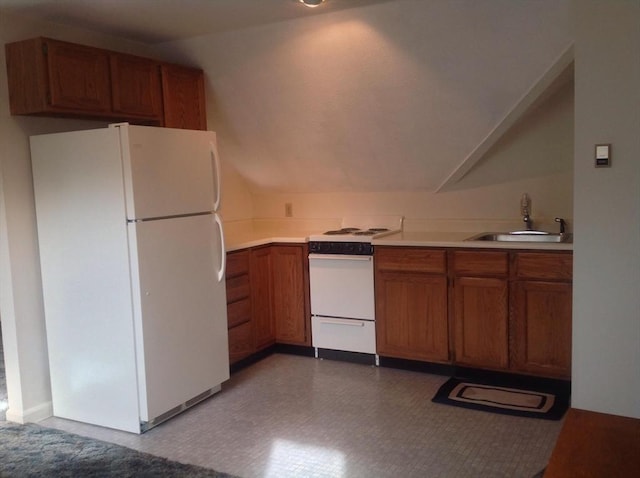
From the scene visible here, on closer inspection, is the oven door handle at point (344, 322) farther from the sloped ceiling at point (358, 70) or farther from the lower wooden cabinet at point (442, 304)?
the sloped ceiling at point (358, 70)

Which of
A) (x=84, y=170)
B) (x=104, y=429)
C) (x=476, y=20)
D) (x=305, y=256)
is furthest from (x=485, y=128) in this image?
(x=104, y=429)

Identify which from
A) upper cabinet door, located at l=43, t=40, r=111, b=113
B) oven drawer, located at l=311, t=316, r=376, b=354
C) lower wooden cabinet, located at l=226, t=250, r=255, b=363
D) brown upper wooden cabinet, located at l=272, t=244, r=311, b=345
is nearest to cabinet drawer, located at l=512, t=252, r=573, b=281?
oven drawer, located at l=311, t=316, r=376, b=354

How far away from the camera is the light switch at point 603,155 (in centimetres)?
258

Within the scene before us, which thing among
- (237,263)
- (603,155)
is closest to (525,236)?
(603,155)

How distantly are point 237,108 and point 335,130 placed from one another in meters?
0.72

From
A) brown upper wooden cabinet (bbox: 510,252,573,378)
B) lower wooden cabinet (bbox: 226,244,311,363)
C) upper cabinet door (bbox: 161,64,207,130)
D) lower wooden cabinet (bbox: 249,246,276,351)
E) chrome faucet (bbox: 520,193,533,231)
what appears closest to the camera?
brown upper wooden cabinet (bbox: 510,252,573,378)

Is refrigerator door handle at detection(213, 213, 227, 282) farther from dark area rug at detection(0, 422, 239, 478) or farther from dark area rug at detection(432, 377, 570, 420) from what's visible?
dark area rug at detection(432, 377, 570, 420)

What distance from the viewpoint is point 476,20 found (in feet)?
9.84

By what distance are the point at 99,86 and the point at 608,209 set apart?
2.72 m

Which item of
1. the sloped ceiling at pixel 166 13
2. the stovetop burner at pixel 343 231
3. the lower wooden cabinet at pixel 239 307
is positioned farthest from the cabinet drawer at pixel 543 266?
the lower wooden cabinet at pixel 239 307

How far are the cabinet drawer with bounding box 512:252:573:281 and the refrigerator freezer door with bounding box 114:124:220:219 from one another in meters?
1.85

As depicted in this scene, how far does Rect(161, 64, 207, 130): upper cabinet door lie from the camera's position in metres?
3.69

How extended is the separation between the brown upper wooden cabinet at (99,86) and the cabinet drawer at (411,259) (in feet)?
5.02

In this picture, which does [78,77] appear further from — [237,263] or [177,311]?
[237,263]
